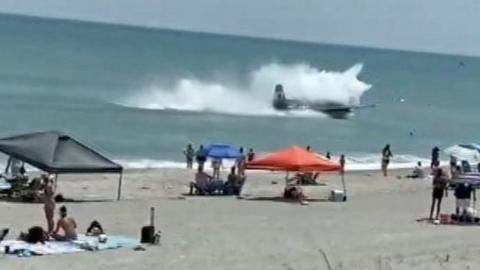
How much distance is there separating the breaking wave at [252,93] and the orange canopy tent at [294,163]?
54.8 m

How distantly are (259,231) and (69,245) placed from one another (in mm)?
4606

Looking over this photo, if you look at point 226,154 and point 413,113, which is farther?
point 413,113

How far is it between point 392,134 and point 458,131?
46.7ft

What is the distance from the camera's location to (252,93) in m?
101

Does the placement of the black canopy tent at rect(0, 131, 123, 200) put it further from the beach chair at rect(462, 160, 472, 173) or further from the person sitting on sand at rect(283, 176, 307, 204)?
the beach chair at rect(462, 160, 472, 173)

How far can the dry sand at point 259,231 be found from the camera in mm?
18031

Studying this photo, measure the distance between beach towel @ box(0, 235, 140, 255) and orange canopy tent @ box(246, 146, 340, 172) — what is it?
882 centimetres

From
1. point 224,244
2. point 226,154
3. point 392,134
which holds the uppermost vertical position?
point 392,134

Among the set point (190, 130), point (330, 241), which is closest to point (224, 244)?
point (330, 241)

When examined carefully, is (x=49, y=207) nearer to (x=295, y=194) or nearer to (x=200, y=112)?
(x=295, y=194)

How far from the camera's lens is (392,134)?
76.4 metres

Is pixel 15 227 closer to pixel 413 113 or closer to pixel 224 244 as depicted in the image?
pixel 224 244

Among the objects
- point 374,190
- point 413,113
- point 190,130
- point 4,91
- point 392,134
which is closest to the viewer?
point 374,190

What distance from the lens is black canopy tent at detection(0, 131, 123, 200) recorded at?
2547 cm
